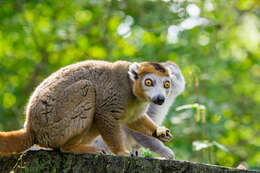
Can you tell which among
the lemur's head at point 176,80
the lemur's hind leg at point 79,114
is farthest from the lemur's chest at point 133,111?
the lemur's head at point 176,80

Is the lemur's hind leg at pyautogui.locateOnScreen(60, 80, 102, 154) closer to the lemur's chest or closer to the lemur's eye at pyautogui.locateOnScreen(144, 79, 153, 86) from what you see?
the lemur's chest

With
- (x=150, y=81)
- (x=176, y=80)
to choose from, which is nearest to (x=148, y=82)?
(x=150, y=81)

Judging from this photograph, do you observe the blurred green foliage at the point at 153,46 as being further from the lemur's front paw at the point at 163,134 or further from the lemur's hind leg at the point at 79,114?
A: the lemur's hind leg at the point at 79,114

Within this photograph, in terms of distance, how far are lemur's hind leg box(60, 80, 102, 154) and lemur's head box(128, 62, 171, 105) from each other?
0.85 meters

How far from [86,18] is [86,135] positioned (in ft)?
37.0

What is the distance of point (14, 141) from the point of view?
Answer: 5.08 metres

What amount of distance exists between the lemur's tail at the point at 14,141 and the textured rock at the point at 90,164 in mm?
120

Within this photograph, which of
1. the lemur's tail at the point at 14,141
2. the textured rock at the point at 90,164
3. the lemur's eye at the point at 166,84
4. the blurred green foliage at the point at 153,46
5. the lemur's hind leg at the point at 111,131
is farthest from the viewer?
the blurred green foliage at the point at 153,46

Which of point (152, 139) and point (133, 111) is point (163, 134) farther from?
point (152, 139)

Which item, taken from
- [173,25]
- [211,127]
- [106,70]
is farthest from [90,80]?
[173,25]

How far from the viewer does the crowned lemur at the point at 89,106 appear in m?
5.25

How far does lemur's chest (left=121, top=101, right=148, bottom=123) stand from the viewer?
5.97 meters

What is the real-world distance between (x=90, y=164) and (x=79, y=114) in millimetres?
790

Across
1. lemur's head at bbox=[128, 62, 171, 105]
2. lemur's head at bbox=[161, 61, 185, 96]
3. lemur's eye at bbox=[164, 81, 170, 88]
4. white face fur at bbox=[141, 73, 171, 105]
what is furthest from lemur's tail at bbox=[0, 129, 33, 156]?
lemur's head at bbox=[161, 61, 185, 96]
